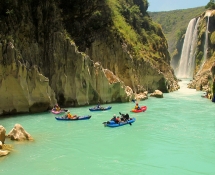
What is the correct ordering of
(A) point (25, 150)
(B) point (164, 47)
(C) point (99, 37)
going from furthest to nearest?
(B) point (164, 47), (C) point (99, 37), (A) point (25, 150)

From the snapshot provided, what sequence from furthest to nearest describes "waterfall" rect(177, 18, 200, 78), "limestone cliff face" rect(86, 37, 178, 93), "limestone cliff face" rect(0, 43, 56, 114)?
"waterfall" rect(177, 18, 200, 78) → "limestone cliff face" rect(86, 37, 178, 93) → "limestone cliff face" rect(0, 43, 56, 114)

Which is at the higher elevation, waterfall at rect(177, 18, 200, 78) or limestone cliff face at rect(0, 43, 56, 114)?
waterfall at rect(177, 18, 200, 78)

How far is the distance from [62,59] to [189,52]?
74008 mm

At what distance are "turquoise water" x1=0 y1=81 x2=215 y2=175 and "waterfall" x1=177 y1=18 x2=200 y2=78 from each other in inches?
2926

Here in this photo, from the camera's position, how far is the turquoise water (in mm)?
15766

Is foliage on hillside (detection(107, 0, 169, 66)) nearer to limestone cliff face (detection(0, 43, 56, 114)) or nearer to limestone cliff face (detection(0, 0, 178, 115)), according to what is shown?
limestone cliff face (detection(0, 0, 178, 115))

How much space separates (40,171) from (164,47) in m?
65.6

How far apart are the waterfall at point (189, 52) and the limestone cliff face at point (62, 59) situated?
49.1m

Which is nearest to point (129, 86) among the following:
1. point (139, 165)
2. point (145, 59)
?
point (145, 59)

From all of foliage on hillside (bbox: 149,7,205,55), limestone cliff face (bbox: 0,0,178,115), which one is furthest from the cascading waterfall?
limestone cliff face (bbox: 0,0,178,115)

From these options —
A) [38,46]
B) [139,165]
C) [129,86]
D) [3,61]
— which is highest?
[38,46]

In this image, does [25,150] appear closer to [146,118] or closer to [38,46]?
[146,118]

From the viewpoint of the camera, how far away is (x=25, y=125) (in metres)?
26.3

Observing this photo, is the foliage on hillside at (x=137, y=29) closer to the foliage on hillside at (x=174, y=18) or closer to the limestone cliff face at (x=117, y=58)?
the limestone cliff face at (x=117, y=58)
